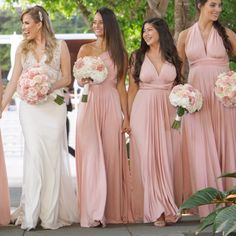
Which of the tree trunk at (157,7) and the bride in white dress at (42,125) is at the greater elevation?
Result: the tree trunk at (157,7)

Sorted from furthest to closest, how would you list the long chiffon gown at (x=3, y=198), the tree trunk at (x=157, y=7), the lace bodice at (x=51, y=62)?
the tree trunk at (x=157, y=7)
the long chiffon gown at (x=3, y=198)
the lace bodice at (x=51, y=62)

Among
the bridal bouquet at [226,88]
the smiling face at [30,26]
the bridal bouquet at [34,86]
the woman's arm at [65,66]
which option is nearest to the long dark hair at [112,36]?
the woman's arm at [65,66]

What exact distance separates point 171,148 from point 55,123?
1.34m

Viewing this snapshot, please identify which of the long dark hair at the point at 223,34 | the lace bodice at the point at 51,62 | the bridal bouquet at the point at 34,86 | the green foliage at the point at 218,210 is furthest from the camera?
the long dark hair at the point at 223,34

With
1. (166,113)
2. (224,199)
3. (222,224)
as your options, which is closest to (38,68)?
(166,113)

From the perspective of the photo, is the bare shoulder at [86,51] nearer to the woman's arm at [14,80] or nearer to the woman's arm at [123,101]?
the woman's arm at [123,101]

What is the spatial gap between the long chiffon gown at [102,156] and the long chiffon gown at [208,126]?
81 cm

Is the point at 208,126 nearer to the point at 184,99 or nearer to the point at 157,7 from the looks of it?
the point at 184,99

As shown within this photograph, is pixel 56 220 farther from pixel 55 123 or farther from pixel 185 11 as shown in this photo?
pixel 185 11

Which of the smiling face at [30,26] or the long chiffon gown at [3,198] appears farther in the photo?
the long chiffon gown at [3,198]

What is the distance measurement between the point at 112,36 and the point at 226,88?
1.37 metres

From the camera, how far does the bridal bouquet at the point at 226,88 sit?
819 centimetres

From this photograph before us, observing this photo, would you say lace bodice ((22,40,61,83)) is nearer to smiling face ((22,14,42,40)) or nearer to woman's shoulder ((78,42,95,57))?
smiling face ((22,14,42,40))

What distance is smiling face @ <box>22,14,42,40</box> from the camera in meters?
8.22
